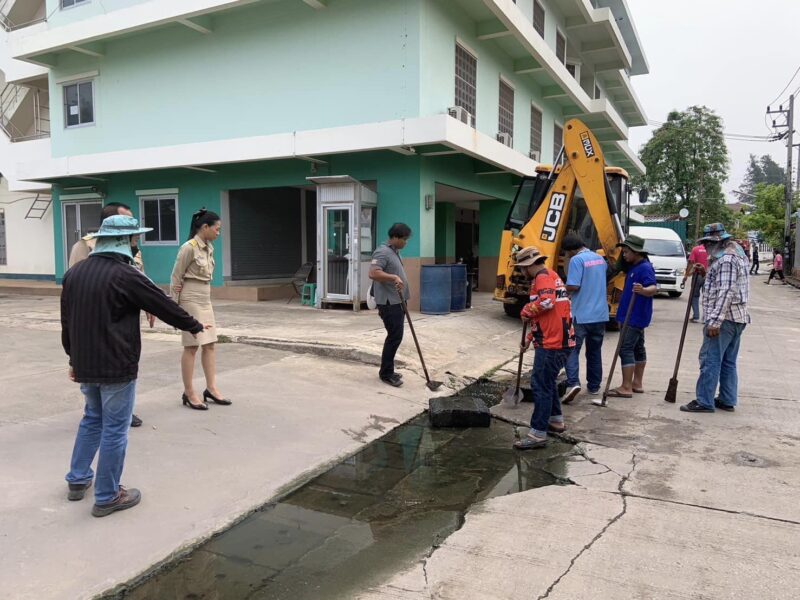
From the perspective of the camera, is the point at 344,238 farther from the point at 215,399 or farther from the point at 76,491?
the point at 76,491

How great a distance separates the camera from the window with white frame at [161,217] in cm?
1562

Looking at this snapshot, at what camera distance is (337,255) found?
42.0ft

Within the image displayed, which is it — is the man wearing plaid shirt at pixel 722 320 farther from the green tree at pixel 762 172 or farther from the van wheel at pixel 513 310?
the green tree at pixel 762 172

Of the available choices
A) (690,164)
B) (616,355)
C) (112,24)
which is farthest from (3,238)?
(690,164)

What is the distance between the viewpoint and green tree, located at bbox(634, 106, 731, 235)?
4144 cm

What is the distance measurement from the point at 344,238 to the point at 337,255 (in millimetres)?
419

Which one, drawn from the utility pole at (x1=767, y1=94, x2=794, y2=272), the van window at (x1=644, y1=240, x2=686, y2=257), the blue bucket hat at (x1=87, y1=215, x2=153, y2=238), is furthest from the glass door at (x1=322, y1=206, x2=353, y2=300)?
the utility pole at (x1=767, y1=94, x2=794, y2=272)

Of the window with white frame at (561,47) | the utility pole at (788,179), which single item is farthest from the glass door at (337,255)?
the utility pole at (788,179)

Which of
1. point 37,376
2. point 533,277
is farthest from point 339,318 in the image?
point 533,277

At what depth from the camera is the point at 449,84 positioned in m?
12.6

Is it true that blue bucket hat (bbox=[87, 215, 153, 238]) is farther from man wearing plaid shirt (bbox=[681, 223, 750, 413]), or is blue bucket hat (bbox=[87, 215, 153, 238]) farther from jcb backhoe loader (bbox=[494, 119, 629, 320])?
jcb backhoe loader (bbox=[494, 119, 629, 320])

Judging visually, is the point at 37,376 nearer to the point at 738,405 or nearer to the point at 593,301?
the point at 593,301

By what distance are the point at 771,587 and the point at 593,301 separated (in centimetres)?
386

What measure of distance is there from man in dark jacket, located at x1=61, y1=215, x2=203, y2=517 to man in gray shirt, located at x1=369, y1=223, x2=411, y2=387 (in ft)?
10.5
